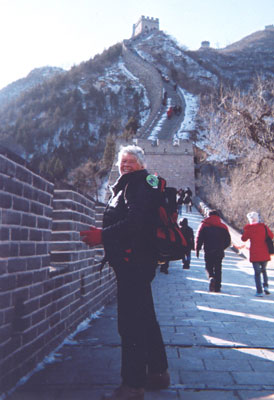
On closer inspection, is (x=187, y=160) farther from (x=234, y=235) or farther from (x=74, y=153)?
(x=74, y=153)

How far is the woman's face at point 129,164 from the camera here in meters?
2.80

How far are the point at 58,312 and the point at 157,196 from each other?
1556 millimetres

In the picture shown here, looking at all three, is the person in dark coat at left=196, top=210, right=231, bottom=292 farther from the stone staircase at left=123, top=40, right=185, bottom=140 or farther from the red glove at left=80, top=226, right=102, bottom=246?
the stone staircase at left=123, top=40, right=185, bottom=140

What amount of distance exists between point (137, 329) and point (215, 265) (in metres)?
4.97

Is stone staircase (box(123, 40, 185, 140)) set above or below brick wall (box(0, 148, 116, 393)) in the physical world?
above

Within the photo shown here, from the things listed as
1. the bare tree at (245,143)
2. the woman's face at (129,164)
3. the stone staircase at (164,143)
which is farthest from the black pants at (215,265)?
the stone staircase at (164,143)

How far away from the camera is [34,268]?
2.97m

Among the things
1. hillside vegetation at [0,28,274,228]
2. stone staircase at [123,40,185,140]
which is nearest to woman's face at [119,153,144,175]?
hillside vegetation at [0,28,274,228]

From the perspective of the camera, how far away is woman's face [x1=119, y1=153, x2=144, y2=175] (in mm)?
2803

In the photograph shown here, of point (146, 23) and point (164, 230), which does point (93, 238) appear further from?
point (146, 23)

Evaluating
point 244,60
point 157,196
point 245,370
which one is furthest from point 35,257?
point 244,60

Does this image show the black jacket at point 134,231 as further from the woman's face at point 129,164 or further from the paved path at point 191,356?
the paved path at point 191,356

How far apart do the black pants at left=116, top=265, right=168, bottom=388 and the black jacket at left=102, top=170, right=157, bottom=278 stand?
78 millimetres

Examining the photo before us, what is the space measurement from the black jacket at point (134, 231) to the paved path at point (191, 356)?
31.5 inches
